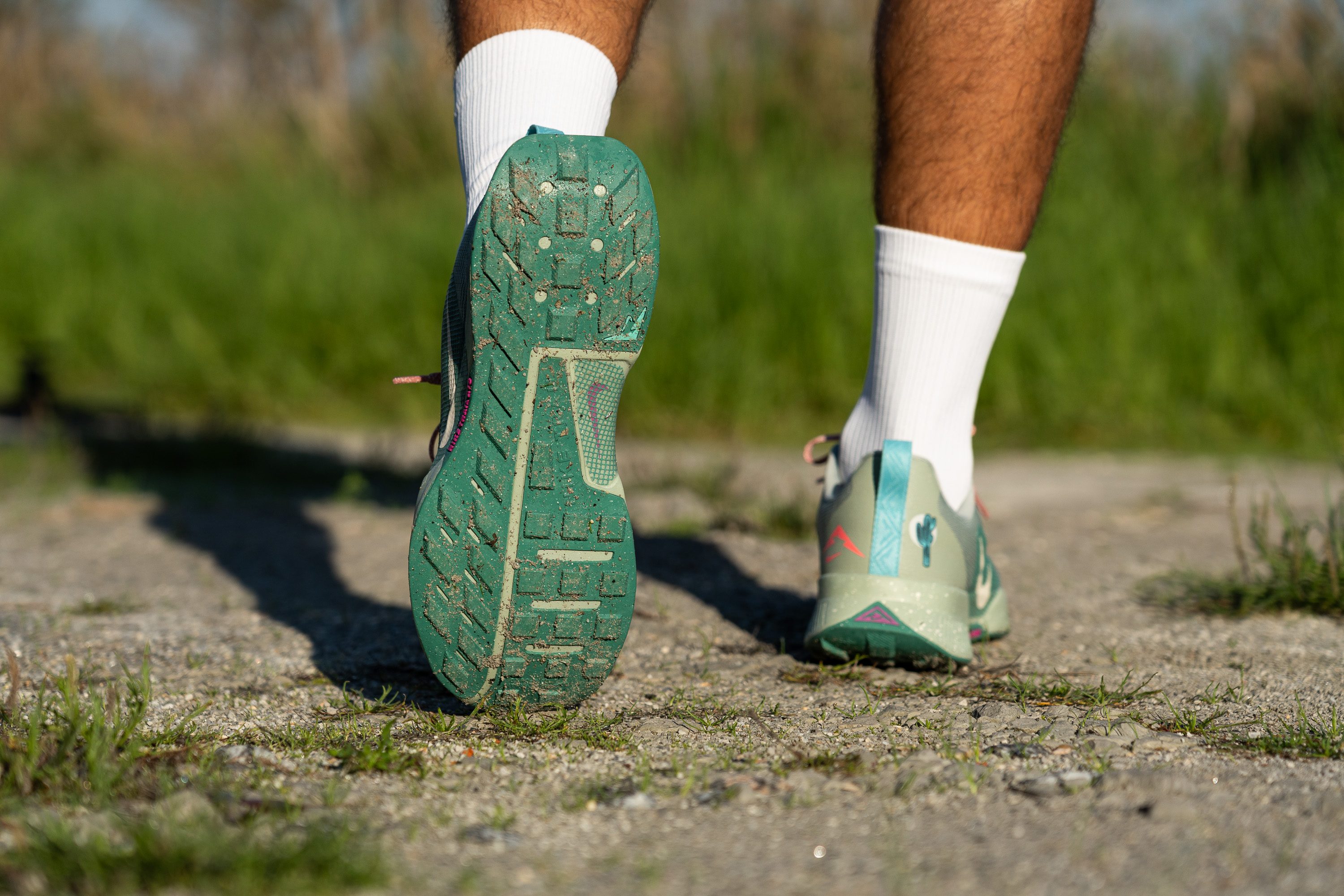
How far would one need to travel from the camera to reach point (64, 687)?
1.07 meters

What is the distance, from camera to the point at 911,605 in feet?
4.36

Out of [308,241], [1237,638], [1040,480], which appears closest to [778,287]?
[1040,480]

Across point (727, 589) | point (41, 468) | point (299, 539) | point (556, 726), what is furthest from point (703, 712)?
point (41, 468)

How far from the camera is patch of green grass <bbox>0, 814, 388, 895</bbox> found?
0.78 m

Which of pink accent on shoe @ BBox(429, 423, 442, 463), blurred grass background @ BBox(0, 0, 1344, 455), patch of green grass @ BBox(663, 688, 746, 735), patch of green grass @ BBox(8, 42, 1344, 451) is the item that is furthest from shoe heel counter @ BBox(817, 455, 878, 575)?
blurred grass background @ BBox(0, 0, 1344, 455)

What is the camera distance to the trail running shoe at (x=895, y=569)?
4.35 feet

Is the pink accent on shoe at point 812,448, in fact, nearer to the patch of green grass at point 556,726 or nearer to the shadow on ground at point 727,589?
the shadow on ground at point 727,589

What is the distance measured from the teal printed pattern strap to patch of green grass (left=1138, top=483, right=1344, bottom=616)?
525 mm

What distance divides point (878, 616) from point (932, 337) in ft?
1.08

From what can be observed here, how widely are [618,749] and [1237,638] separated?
2.92 feet

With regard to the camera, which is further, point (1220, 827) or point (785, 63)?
point (785, 63)

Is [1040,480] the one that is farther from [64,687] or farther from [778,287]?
[64,687]

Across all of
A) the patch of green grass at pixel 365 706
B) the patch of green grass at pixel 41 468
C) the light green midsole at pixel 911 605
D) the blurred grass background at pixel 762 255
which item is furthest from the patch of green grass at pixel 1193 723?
the patch of green grass at pixel 41 468

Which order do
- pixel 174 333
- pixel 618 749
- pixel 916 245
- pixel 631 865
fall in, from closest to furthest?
1. pixel 631 865
2. pixel 618 749
3. pixel 916 245
4. pixel 174 333
